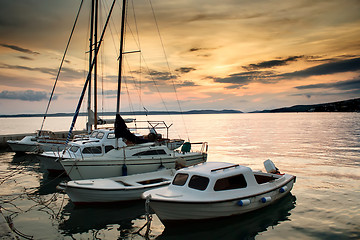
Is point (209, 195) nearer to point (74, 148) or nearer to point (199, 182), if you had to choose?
point (199, 182)

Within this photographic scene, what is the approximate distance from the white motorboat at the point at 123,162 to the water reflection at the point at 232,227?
4.88 meters

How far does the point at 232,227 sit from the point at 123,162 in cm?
764

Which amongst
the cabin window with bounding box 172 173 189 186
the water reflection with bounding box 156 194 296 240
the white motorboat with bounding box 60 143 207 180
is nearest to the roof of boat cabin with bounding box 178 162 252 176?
the cabin window with bounding box 172 173 189 186

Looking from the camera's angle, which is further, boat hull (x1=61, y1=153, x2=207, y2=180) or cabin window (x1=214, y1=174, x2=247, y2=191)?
boat hull (x1=61, y1=153, x2=207, y2=180)

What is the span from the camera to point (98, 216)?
11141 mm

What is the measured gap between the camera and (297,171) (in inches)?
804

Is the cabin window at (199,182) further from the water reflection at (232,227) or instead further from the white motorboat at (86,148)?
the white motorboat at (86,148)

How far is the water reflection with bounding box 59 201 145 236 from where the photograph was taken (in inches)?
398

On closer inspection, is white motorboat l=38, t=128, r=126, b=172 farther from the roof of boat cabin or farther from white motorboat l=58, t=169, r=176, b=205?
the roof of boat cabin

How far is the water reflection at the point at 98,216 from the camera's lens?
10097 millimetres

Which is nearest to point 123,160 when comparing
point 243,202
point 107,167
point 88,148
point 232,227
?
point 107,167

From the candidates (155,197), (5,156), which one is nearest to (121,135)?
(155,197)

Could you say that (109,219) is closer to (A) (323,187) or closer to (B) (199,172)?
(B) (199,172)

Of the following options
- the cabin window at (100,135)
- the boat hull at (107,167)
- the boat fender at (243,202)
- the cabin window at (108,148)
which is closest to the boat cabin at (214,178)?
the boat fender at (243,202)
